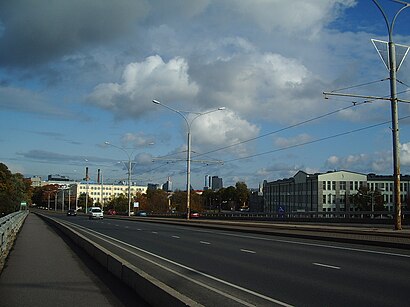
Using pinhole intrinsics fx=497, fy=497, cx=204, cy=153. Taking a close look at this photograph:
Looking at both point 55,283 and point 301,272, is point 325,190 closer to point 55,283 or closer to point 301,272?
point 301,272

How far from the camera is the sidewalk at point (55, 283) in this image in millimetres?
8953

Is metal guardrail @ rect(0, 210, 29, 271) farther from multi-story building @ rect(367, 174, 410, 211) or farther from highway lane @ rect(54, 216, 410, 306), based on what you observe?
multi-story building @ rect(367, 174, 410, 211)

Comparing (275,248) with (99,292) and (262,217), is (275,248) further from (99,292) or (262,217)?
(262,217)

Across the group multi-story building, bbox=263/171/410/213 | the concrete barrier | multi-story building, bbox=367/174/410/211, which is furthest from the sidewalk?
multi-story building, bbox=367/174/410/211

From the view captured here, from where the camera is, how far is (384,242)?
20375 millimetres

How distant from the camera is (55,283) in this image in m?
10.9

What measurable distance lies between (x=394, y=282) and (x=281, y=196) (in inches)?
3815

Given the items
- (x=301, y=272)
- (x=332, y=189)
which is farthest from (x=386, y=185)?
(x=301, y=272)

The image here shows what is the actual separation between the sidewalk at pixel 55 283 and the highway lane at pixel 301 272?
1850mm

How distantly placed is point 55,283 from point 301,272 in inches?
240

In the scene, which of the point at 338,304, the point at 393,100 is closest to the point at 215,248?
the point at 338,304

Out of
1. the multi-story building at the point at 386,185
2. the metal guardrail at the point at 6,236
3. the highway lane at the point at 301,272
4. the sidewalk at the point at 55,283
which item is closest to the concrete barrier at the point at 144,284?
the sidewalk at the point at 55,283

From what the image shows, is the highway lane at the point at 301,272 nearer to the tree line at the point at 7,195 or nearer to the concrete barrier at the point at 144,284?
the concrete barrier at the point at 144,284

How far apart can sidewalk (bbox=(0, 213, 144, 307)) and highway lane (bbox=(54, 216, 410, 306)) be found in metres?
1.85
